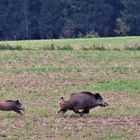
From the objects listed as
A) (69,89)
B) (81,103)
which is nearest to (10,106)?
(81,103)

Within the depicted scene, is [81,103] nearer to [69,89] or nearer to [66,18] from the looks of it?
[69,89]

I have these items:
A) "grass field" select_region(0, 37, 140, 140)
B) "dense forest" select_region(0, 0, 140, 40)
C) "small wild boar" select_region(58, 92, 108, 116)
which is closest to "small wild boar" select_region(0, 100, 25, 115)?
"grass field" select_region(0, 37, 140, 140)

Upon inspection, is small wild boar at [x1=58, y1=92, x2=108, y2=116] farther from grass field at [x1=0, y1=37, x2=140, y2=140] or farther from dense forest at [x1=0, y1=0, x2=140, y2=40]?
dense forest at [x1=0, y1=0, x2=140, y2=40]

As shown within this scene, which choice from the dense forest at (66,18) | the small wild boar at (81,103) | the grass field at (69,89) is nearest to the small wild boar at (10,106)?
the grass field at (69,89)

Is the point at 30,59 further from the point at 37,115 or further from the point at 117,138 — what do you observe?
the point at 117,138

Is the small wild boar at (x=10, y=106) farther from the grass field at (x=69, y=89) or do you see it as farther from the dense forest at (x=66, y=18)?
the dense forest at (x=66, y=18)

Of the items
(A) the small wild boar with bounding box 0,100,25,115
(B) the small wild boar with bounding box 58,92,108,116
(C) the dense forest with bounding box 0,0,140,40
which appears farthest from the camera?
(C) the dense forest with bounding box 0,0,140,40

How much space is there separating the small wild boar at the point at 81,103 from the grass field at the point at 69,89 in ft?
0.66

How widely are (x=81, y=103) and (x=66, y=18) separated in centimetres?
7476

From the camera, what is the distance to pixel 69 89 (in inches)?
838

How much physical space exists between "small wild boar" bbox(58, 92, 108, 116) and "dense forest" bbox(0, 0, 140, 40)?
221 feet

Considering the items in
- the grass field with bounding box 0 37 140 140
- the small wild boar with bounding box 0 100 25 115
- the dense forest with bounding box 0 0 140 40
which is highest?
the small wild boar with bounding box 0 100 25 115

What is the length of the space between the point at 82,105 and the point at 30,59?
16.7m

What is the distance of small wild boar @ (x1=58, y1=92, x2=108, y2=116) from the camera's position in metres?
15.5
